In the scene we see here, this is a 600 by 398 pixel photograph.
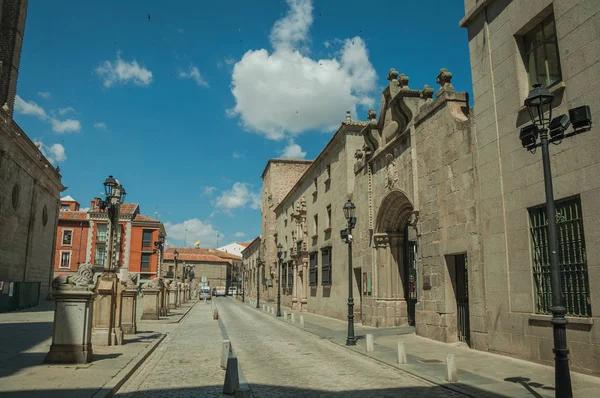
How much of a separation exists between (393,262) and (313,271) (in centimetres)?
1255

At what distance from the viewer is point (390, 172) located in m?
18.3

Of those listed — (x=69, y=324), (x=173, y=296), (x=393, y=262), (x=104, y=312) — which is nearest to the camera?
(x=69, y=324)

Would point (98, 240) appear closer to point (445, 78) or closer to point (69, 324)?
point (69, 324)

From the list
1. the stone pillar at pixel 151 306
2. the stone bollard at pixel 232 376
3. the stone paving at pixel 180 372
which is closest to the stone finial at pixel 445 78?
the stone paving at pixel 180 372

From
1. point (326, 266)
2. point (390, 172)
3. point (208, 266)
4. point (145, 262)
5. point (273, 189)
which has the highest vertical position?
point (273, 189)

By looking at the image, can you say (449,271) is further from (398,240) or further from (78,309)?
(78,309)

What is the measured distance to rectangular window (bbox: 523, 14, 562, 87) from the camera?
10.2 m

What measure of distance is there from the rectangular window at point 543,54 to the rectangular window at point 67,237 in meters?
62.9

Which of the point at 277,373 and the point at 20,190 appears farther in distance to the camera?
the point at 20,190

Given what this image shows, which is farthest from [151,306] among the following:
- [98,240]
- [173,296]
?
[98,240]

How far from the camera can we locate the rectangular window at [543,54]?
33.6 ft

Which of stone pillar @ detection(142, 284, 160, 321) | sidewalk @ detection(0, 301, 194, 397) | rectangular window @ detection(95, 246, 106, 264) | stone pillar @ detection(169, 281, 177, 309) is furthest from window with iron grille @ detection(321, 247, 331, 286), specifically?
rectangular window @ detection(95, 246, 106, 264)

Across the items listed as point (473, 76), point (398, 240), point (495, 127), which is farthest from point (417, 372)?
point (398, 240)

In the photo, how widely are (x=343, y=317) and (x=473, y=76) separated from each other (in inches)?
606
